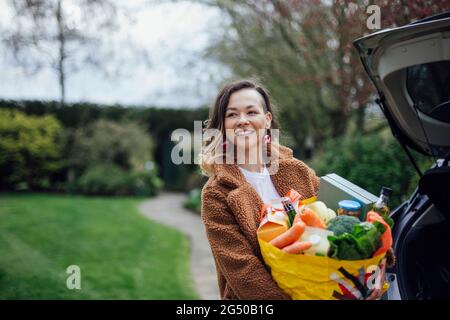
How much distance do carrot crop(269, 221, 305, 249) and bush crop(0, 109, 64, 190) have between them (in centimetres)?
1374

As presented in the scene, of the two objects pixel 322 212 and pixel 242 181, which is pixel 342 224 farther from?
pixel 242 181

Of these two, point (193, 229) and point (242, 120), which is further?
point (193, 229)

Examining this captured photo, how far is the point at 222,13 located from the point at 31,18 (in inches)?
158

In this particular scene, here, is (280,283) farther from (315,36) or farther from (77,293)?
(315,36)

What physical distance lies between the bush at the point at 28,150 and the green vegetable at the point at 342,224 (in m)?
13.8

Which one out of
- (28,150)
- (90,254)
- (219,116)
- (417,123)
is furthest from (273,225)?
(28,150)

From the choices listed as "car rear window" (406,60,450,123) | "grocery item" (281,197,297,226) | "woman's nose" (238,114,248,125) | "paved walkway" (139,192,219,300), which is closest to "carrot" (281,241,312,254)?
"grocery item" (281,197,297,226)

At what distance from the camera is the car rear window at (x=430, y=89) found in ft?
7.24

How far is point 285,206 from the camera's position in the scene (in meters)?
1.61

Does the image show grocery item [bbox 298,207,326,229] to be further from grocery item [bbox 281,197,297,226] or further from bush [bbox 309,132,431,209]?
bush [bbox 309,132,431,209]

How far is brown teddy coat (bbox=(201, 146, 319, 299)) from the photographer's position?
1.64 meters

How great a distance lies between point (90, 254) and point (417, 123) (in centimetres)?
538

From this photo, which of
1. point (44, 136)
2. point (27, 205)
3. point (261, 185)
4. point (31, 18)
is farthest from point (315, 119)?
point (44, 136)

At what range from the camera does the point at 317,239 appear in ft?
4.65
